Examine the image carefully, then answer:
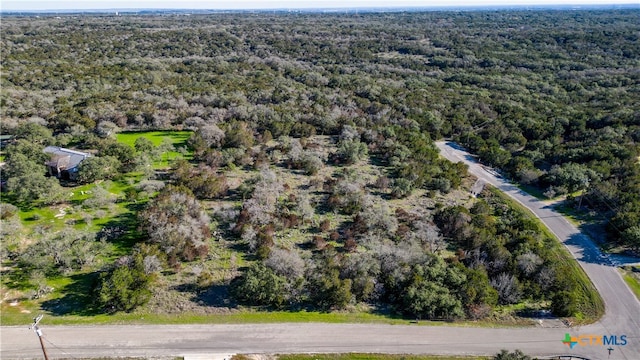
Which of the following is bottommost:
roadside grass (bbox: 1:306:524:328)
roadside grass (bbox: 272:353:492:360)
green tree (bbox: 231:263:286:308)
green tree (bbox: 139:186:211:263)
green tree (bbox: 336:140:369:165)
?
roadside grass (bbox: 272:353:492:360)

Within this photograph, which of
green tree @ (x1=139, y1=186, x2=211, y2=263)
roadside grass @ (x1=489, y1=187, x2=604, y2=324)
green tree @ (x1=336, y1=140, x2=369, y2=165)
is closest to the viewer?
roadside grass @ (x1=489, y1=187, x2=604, y2=324)

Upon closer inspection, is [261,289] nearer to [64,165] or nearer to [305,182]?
[305,182]

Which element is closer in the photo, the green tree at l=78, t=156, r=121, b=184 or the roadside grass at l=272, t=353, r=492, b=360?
the roadside grass at l=272, t=353, r=492, b=360

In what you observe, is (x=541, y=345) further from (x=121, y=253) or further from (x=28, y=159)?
(x=28, y=159)

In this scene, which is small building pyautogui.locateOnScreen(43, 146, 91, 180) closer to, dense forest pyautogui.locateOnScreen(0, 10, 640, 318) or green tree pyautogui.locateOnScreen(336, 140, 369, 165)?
dense forest pyautogui.locateOnScreen(0, 10, 640, 318)

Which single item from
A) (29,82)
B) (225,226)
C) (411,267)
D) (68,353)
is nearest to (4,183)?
(225,226)

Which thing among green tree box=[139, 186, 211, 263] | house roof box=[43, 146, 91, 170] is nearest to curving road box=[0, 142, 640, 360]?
green tree box=[139, 186, 211, 263]
